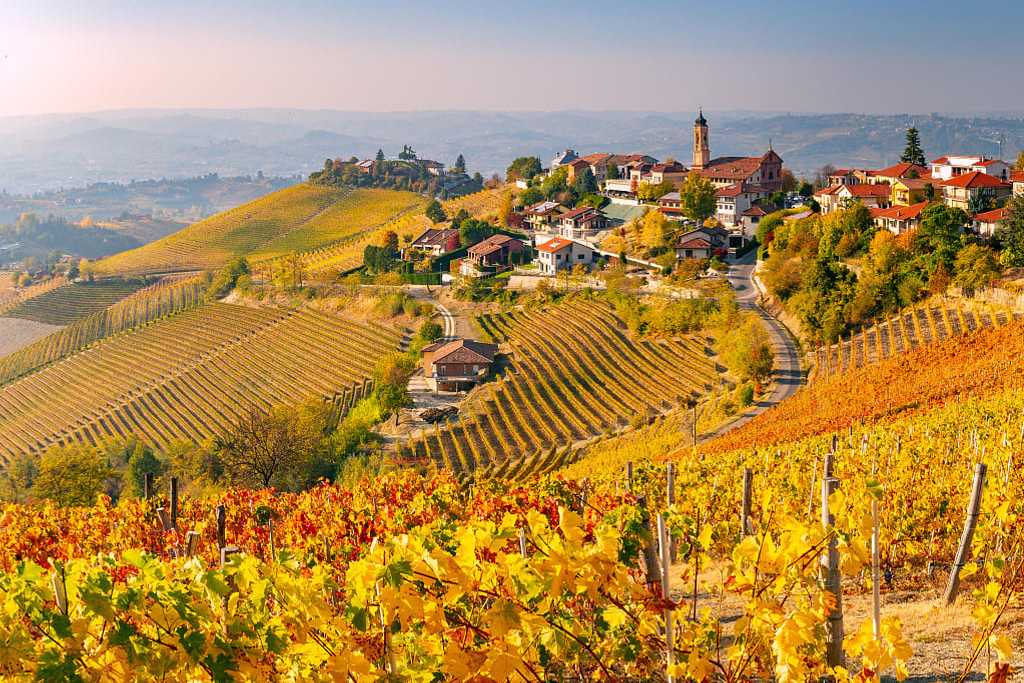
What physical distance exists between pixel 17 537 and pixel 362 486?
4.94 m

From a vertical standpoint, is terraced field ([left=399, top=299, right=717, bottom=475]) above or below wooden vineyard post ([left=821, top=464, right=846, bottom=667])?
below

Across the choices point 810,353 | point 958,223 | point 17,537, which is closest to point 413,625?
point 17,537

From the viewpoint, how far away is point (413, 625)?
4.00 metres

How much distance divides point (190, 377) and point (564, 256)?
73.7ft

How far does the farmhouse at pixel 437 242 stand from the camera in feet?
203

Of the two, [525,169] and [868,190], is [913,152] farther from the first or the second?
[525,169]

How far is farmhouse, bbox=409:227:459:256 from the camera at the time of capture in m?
62.0

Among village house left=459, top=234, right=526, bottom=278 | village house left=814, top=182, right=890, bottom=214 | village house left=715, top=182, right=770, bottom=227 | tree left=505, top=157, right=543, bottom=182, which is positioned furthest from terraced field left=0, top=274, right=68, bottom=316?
village house left=814, top=182, right=890, bottom=214

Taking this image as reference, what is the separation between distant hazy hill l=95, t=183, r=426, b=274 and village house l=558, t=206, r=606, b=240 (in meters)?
29.4

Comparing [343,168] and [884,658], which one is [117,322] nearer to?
[343,168]

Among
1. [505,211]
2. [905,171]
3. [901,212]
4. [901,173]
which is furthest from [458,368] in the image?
[505,211]

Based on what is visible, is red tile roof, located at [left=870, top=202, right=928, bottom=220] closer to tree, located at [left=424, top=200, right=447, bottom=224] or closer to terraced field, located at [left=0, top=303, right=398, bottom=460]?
terraced field, located at [left=0, top=303, right=398, bottom=460]

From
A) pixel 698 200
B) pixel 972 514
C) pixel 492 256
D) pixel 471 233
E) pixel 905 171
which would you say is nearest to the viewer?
pixel 972 514

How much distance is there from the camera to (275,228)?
291 feet
